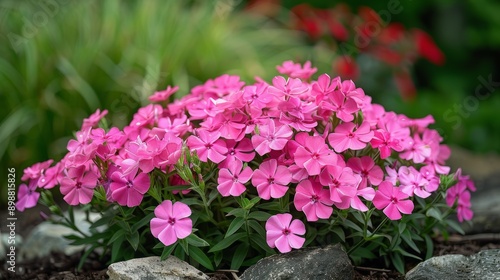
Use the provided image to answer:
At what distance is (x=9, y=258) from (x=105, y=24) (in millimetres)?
1970

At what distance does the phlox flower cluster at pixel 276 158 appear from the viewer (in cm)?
170

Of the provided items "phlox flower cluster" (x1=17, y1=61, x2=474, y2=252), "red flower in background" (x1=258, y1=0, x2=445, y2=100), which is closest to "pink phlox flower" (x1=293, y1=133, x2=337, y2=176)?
"phlox flower cluster" (x1=17, y1=61, x2=474, y2=252)

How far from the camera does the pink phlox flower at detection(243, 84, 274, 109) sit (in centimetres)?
184

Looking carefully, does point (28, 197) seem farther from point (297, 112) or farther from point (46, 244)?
point (297, 112)

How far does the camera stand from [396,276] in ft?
6.41

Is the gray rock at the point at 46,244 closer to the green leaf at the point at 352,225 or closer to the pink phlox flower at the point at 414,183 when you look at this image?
the green leaf at the point at 352,225

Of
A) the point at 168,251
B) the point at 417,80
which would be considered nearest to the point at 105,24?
the point at 168,251

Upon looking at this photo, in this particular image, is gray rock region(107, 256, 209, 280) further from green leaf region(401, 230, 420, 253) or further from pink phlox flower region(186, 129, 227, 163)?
green leaf region(401, 230, 420, 253)

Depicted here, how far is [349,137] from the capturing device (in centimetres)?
179

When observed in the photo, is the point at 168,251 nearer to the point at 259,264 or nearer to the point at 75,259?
the point at 259,264

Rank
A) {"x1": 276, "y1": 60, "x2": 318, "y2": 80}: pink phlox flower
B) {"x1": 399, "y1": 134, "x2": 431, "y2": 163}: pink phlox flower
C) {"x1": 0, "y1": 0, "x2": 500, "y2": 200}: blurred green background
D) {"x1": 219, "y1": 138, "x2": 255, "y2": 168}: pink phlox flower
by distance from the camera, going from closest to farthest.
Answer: {"x1": 219, "y1": 138, "x2": 255, "y2": 168}: pink phlox flower < {"x1": 399, "y1": 134, "x2": 431, "y2": 163}: pink phlox flower < {"x1": 276, "y1": 60, "x2": 318, "y2": 80}: pink phlox flower < {"x1": 0, "y1": 0, "x2": 500, "y2": 200}: blurred green background

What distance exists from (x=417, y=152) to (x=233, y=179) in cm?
61

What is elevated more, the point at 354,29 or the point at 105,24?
the point at 105,24

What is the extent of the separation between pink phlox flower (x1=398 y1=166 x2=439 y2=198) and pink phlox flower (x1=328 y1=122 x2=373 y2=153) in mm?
177
